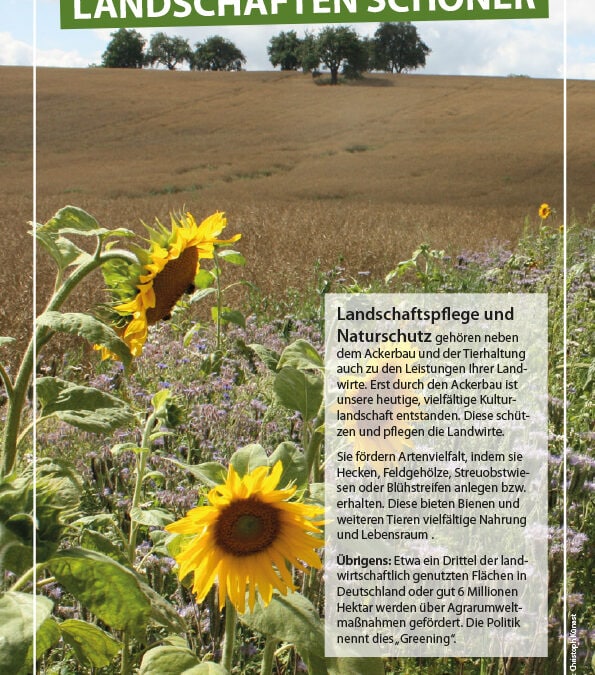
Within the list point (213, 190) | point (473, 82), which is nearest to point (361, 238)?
point (213, 190)

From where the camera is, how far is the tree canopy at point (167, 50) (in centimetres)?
3550

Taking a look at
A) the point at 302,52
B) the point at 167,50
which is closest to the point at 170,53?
the point at 167,50

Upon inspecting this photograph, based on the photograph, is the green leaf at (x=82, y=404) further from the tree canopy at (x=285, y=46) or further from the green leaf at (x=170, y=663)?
the tree canopy at (x=285, y=46)

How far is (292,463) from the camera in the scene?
3.65 feet

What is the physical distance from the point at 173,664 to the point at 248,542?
0.21 meters

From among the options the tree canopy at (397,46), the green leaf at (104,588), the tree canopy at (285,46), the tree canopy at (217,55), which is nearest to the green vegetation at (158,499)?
the green leaf at (104,588)

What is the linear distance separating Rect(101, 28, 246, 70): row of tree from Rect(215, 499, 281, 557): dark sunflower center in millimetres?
36334

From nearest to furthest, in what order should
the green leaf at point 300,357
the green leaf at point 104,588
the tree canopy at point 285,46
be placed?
1. the green leaf at point 104,588
2. the green leaf at point 300,357
3. the tree canopy at point 285,46

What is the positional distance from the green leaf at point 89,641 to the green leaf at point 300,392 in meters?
0.43

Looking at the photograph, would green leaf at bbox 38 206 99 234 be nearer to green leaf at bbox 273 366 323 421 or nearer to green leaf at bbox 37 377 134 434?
green leaf at bbox 37 377 134 434

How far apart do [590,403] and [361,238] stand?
208 inches

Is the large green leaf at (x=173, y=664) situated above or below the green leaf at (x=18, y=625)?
below

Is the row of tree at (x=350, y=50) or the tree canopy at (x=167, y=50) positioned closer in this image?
the row of tree at (x=350, y=50)

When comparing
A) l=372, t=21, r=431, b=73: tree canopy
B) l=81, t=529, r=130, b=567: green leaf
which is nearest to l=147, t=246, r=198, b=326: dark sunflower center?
l=81, t=529, r=130, b=567: green leaf
